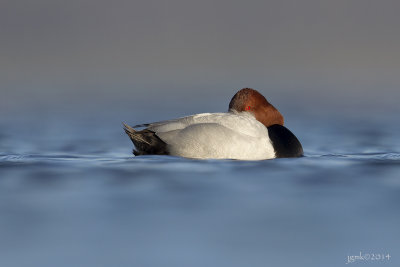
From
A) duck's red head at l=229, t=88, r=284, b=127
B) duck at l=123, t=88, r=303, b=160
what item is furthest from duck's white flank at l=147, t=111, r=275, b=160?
duck's red head at l=229, t=88, r=284, b=127

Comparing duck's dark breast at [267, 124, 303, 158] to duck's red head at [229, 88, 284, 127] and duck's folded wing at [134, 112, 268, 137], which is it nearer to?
duck's folded wing at [134, 112, 268, 137]

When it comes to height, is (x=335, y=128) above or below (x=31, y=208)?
above

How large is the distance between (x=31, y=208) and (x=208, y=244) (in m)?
1.41

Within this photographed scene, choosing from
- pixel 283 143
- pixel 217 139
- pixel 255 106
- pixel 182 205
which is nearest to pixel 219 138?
pixel 217 139

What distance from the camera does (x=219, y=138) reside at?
22.1 feet

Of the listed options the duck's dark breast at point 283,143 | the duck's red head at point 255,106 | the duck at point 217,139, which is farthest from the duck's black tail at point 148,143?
the duck's dark breast at point 283,143

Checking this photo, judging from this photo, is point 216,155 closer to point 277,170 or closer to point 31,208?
point 277,170

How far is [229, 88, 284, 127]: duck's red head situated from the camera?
290 inches

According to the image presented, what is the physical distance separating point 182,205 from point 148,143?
2.22 metres

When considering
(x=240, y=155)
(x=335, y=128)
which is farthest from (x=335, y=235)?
(x=335, y=128)

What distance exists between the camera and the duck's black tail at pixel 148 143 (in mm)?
6906

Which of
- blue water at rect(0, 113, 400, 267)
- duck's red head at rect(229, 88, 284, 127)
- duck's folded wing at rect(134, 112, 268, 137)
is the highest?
duck's red head at rect(229, 88, 284, 127)

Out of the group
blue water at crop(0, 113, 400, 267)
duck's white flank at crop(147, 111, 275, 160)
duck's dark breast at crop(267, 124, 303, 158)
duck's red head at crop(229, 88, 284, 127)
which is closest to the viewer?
blue water at crop(0, 113, 400, 267)

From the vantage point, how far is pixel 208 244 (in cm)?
→ 399
